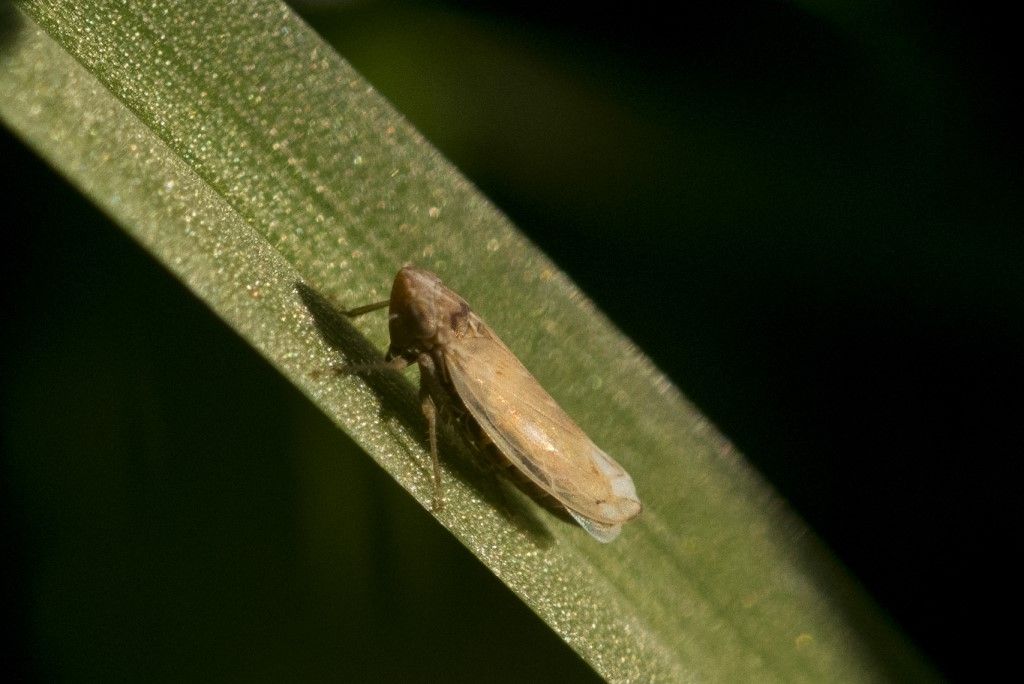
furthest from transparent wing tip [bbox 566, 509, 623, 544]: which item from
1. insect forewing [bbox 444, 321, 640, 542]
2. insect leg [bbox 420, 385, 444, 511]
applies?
insect leg [bbox 420, 385, 444, 511]

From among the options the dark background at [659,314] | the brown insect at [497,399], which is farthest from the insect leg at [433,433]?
the dark background at [659,314]

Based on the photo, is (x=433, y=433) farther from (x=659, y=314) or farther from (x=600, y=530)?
(x=659, y=314)

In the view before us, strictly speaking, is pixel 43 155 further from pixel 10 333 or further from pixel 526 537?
pixel 526 537

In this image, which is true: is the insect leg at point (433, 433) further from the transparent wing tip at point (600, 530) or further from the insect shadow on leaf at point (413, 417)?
the transparent wing tip at point (600, 530)

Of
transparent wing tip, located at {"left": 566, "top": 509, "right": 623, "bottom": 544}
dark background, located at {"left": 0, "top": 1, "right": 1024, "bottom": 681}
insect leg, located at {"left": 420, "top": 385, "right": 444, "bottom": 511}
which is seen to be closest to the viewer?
insect leg, located at {"left": 420, "top": 385, "right": 444, "bottom": 511}

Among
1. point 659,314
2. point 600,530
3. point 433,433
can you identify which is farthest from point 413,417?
point 659,314

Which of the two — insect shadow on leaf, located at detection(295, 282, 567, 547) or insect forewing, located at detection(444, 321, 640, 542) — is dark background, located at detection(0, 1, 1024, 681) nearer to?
insect shadow on leaf, located at detection(295, 282, 567, 547)
